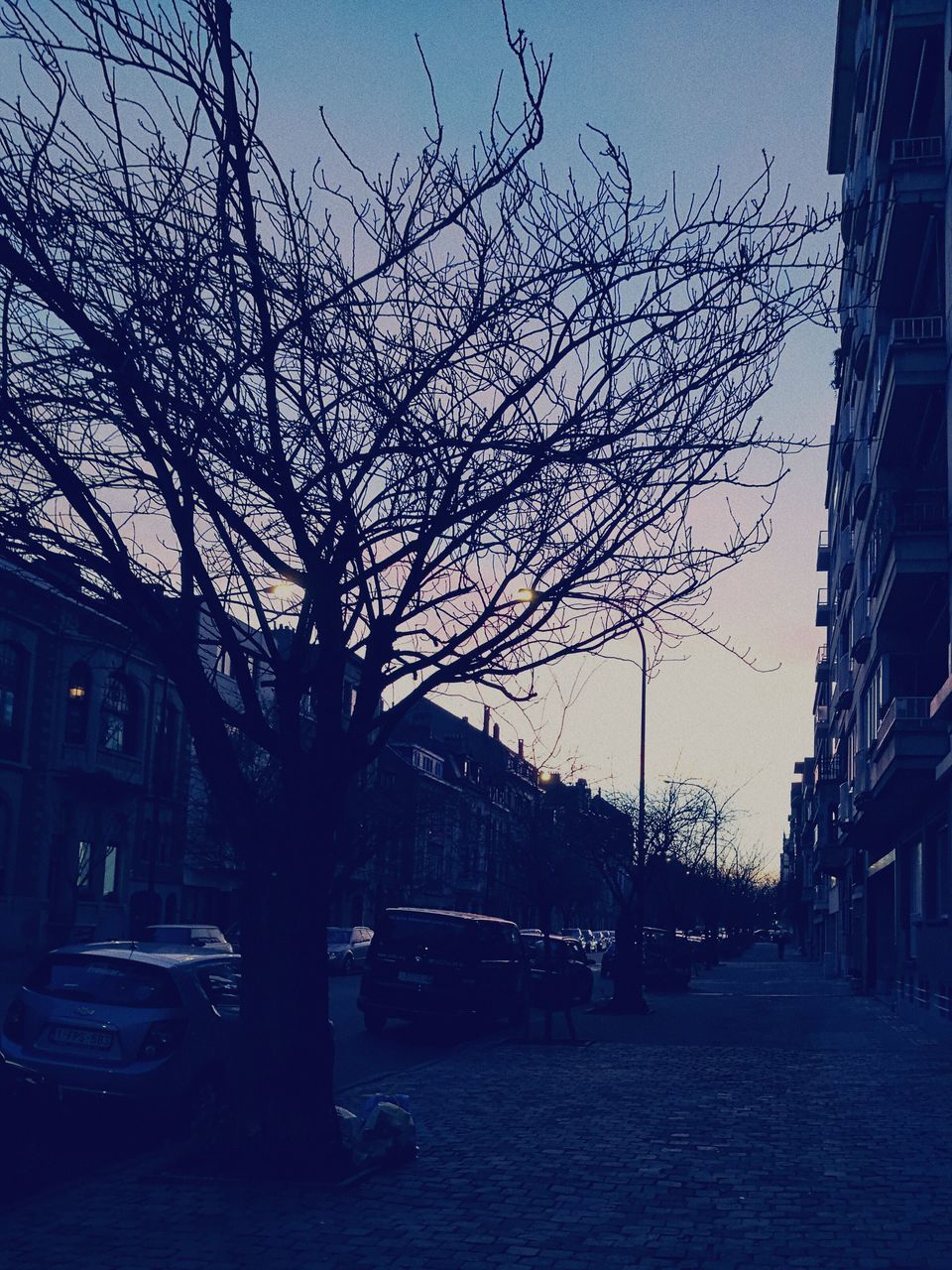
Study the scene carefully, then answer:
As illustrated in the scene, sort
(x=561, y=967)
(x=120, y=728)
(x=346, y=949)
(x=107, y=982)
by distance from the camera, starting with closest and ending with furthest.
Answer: (x=107, y=982)
(x=561, y=967)
(x=346, y=949)
(x=120, y=728)

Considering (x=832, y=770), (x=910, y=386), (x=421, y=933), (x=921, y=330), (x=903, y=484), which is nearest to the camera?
(x=421, y=933)

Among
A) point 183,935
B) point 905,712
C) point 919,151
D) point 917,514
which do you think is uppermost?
point 919,151

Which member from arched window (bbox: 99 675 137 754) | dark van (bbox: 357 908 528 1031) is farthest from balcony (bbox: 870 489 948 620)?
arched window (bbox: 99 675 137 754)

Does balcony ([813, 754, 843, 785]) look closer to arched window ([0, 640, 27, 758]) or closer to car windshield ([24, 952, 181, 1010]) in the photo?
arched window ([0, 640, 27, 758])

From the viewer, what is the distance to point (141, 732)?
46.7 m

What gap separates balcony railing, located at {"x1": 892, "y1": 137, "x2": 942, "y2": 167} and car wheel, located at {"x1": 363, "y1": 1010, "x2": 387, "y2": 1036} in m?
15.7

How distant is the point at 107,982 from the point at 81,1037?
0.46 metres

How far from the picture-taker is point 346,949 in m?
40.6

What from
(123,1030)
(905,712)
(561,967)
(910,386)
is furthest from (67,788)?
(123,1030)

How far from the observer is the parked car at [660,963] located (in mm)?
39031

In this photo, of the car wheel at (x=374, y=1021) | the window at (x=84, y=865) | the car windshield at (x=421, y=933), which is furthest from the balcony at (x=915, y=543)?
the window at (x=84, y=865)

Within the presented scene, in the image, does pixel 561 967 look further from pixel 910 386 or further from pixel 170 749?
pixel 170 749

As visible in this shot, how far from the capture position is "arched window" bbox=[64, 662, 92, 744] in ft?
138

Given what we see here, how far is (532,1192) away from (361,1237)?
5.46ft
